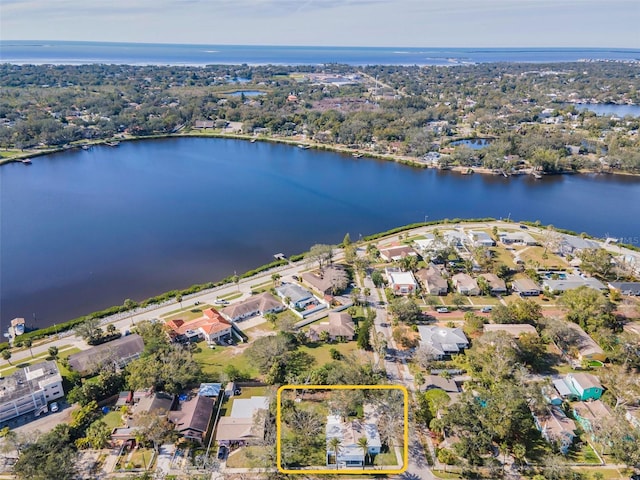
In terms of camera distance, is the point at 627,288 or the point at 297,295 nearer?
the point at 297,295

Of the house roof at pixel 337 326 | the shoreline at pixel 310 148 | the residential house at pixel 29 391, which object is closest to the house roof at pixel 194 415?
the residential house at pixel 29 391

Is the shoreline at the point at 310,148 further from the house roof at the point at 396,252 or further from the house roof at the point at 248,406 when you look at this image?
the house roof at the point at 248,406

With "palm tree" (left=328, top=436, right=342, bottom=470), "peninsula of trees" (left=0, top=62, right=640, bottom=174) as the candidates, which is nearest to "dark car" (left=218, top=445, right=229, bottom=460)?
"palm tree" (left=328, top=436, right=342, bottom=470)

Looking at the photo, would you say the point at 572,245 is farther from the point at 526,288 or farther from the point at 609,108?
the point at 609,108

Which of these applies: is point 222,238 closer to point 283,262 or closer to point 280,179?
point 283,262

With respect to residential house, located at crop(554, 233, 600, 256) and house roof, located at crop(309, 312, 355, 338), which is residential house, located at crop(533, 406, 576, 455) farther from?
residential house, located at crop(554, 233, 600, 256)

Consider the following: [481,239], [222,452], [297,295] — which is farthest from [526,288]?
[222,452]
